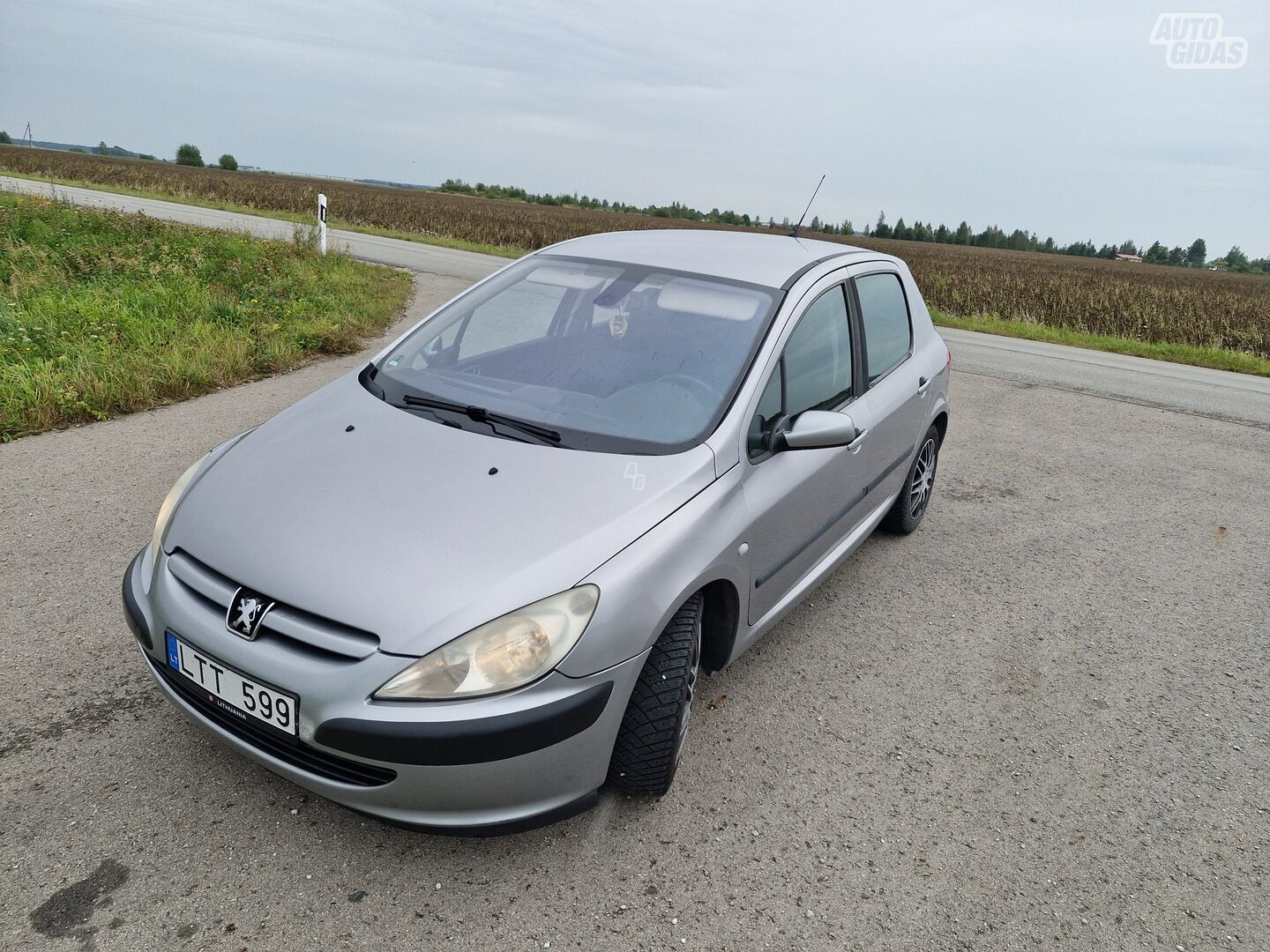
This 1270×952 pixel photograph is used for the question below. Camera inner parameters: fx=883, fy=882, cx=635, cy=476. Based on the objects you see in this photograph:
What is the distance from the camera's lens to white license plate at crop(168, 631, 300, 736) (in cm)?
216

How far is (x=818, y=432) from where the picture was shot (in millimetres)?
2949

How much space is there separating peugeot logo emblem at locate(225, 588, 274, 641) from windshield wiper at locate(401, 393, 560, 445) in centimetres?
95

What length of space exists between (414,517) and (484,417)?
0.62 meters

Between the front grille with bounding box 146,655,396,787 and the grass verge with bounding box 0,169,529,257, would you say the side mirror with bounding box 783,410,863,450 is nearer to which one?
the front grille with bounding box 146,655,396,787

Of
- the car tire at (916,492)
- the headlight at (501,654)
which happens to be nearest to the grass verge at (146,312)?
the headlight at (501,654)

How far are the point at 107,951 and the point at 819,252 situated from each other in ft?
11.7

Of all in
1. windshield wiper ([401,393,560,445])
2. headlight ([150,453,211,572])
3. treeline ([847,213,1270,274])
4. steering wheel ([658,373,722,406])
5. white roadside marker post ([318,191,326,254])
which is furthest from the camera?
treeline ([847,213,1270,274])

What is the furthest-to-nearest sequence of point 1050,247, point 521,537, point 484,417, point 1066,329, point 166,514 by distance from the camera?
point 1050,247, point 1066,329, point 484,417, point 166,514, point 521,537

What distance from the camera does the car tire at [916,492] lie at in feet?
15.3

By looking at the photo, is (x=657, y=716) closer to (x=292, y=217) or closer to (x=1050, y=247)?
(x=292, y=217)

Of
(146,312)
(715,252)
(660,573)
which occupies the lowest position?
(146,312)

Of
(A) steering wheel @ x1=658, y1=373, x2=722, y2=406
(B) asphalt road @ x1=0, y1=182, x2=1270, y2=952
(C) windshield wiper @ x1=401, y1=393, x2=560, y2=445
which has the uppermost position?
(A) steering wheel @ x1=658, y1=373, x2=722, y2=406

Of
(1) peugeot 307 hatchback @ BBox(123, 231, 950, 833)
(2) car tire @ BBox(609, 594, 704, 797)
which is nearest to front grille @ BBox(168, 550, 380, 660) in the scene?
(1) peugeot 307 hatchback @ BBox(123, 231, 950, 833)

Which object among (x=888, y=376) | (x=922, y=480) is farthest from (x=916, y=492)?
(x=888, y=376)
